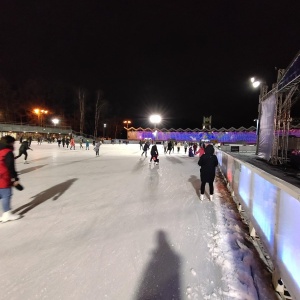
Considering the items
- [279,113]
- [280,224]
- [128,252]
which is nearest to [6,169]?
[128,252]

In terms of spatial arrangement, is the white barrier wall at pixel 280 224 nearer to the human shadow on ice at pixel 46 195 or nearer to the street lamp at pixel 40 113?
the human shadow on ice at pixel 46 195

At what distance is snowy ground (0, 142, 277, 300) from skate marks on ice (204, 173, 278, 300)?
11mm

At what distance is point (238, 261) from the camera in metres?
3.22

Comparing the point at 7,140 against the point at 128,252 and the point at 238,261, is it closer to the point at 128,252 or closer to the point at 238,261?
the point at 128,252

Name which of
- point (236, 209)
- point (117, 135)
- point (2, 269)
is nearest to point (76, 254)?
point (2, 269)

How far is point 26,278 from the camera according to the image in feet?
8.77

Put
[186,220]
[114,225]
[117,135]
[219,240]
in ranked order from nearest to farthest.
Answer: [219,240]
[114,225]
[186,220]
[117,135]

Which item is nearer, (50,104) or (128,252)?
(128,252)

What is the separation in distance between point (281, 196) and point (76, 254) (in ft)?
8.31

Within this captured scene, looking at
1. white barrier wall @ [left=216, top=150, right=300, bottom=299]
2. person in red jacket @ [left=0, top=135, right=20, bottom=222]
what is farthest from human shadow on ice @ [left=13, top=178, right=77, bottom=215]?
white barrier wall @ [left=216, top=150, right=300, bottom=299]

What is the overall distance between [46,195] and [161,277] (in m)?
4.55

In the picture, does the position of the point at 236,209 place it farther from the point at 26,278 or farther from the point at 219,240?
the point at 26,278

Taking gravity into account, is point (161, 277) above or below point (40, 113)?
below

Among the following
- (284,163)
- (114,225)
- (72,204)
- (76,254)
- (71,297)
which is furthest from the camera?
(284,163)
